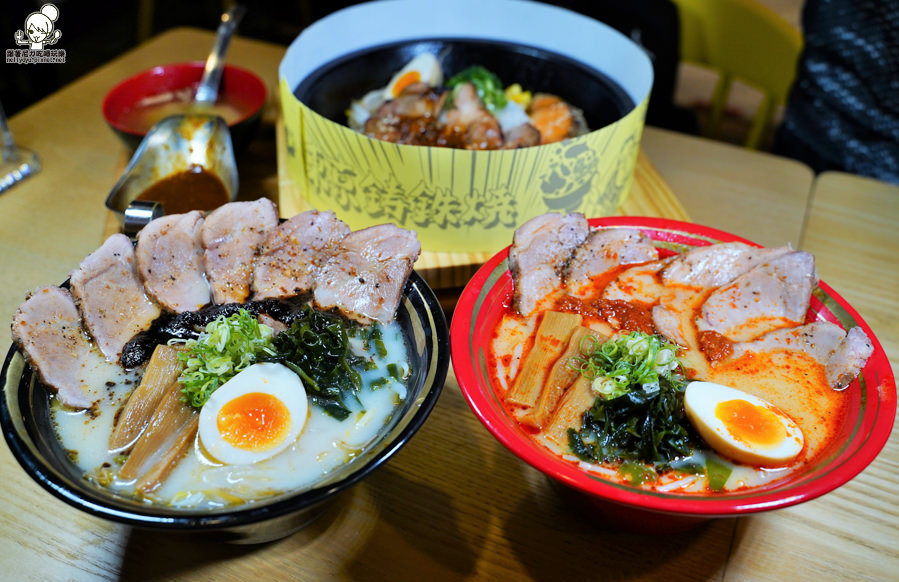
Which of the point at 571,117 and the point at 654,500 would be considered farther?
the point at 571,117

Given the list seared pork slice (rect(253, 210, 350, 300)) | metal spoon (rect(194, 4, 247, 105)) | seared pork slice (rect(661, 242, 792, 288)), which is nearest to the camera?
seared pork slice (rect(253, 210, 350, 300))

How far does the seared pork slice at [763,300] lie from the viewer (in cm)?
174

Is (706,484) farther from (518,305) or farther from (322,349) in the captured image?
(322,349)

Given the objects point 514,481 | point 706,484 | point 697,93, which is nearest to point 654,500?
point 706,484

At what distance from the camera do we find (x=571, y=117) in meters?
2.70

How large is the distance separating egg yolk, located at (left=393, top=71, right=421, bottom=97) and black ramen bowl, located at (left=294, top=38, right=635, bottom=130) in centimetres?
16

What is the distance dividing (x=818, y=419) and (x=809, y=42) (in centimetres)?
249

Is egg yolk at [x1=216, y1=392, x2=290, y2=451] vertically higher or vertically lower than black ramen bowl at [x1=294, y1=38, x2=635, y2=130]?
lower

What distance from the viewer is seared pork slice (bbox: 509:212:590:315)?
175 centimetres

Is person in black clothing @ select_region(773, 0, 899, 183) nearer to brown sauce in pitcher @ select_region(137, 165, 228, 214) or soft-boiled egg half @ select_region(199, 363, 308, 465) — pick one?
brown sauce in pitcher @ select_region(137, 165, 228, 214)

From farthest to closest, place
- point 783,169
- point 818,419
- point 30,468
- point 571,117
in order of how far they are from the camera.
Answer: point 783,169
point 571,117
point 818,419
point 30,468

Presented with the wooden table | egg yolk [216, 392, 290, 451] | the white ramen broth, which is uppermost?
egg yolk [216, 392, 290, 451]

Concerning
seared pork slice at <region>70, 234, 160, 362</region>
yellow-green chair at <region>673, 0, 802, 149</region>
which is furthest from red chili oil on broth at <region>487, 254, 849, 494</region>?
yellow-green chair at <region>673, 0, 802, 149</region>

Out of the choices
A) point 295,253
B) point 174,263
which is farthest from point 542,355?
point 174,263
